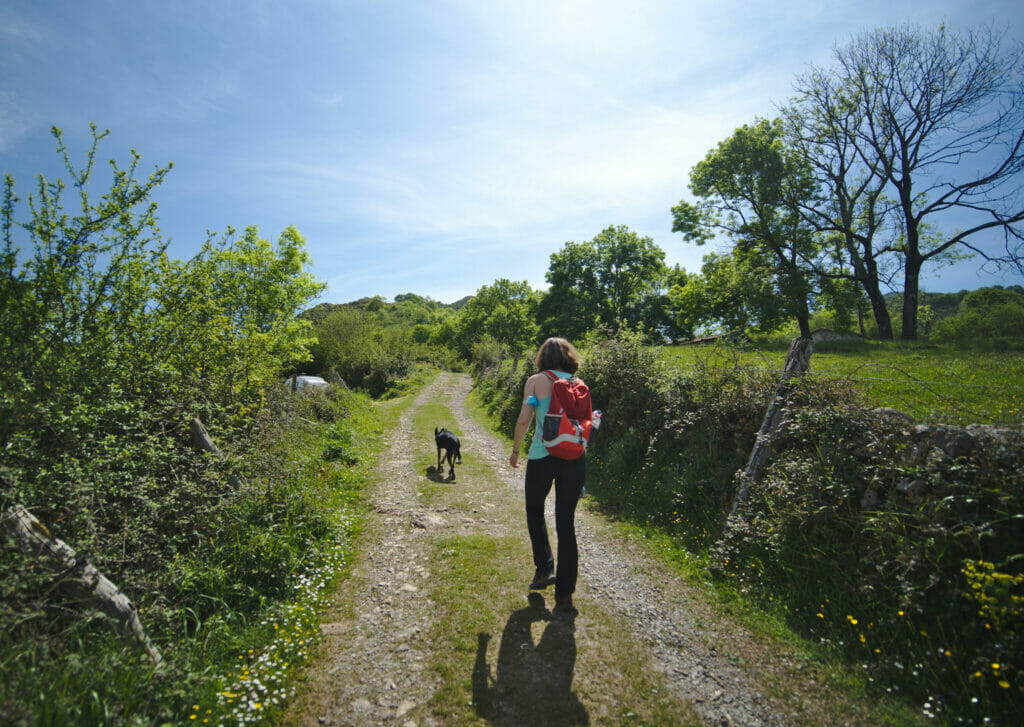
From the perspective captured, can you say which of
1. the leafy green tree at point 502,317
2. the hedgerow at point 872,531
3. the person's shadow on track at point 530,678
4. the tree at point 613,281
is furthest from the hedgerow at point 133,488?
the leafy green tree at point 502,317

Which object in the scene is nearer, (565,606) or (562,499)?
(562,499)

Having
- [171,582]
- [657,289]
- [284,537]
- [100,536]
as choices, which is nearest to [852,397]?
[284,537]

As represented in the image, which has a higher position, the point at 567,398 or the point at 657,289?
the point at 657,289

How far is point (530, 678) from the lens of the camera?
323cm

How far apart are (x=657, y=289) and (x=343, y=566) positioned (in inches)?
1406

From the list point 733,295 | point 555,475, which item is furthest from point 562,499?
point 733,295

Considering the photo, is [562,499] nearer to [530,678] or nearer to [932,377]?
[530,678]

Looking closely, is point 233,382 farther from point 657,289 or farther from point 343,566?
point 657,289

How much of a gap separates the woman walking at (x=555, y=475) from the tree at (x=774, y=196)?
21.6m

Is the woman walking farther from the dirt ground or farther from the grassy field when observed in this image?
the grassy field

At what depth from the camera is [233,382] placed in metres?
6.73

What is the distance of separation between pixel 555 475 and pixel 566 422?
56 cm

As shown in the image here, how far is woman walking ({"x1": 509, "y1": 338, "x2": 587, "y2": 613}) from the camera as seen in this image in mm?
3893

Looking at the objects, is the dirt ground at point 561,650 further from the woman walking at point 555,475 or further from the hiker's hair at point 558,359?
the hiker's hair at point 558,359
